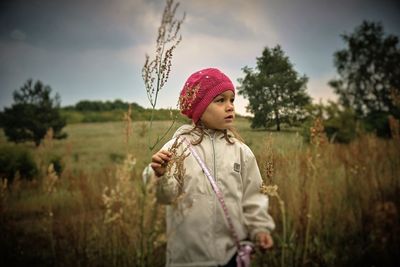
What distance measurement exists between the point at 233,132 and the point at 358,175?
11.8ft

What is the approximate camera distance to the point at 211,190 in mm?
1450

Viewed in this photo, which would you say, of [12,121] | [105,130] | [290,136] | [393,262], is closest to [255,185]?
[290,136]

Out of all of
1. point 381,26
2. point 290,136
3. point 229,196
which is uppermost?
point 381,26

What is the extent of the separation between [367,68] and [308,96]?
2288 centimetres

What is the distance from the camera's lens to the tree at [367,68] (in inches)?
774

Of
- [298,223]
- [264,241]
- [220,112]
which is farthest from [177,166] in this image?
[298,223]

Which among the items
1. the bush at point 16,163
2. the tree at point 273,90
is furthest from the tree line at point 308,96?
the bush at point 16,163

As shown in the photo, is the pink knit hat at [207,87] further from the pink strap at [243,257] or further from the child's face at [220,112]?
the pink strap at [243,257]

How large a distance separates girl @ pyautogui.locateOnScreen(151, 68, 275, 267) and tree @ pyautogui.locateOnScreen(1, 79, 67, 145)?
16901 mm

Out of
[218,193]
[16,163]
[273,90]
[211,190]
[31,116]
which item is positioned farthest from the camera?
[31,116]

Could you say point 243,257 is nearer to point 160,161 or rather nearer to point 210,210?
point 210,210

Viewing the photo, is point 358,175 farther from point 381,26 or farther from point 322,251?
point 381,26

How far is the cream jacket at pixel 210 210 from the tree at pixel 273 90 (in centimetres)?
56

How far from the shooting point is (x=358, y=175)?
4.44 meters
